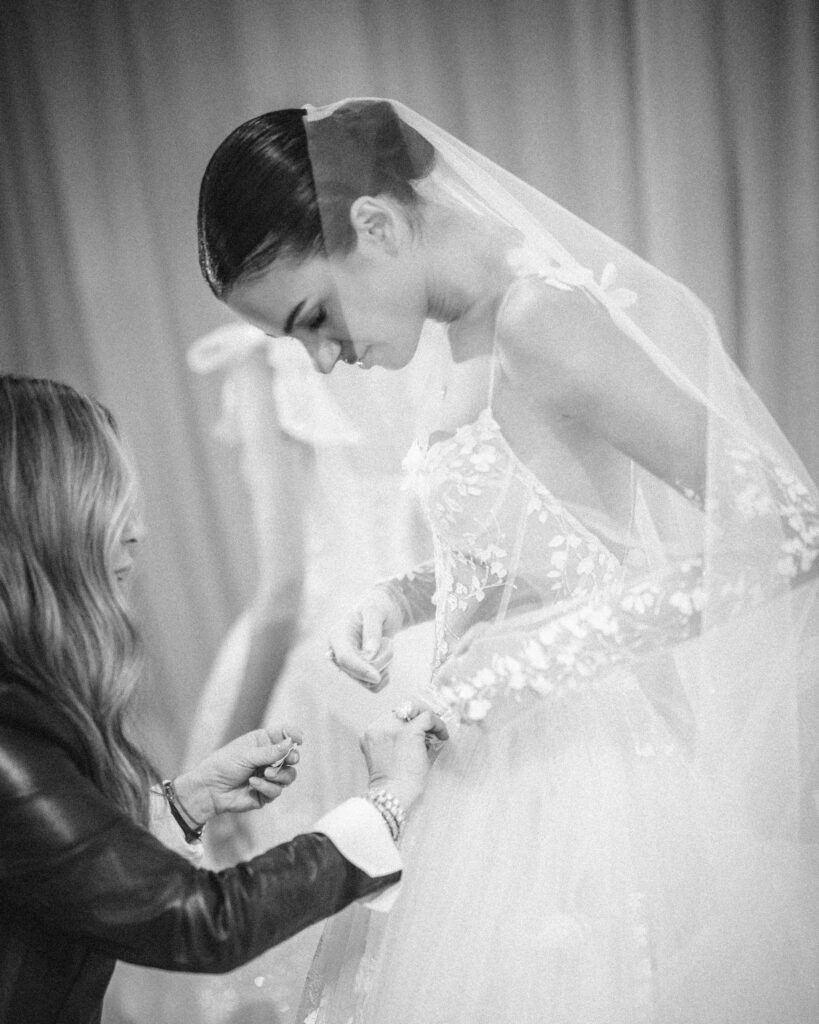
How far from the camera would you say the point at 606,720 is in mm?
1042

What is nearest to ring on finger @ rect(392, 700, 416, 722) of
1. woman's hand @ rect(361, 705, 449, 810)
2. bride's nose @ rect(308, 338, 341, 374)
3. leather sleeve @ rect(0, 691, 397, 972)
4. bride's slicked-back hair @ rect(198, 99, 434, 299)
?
woman's hand @ rect(361, 705, 449, 810)

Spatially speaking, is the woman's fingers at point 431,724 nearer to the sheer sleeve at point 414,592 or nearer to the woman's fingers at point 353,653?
the woman's fingers at point 353,653

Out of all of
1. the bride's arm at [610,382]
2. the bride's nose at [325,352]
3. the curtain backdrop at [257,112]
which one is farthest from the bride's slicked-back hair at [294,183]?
the curtain backdrop at [257,112]

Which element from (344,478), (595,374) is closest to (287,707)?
(344,478)

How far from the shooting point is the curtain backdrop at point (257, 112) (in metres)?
1.74

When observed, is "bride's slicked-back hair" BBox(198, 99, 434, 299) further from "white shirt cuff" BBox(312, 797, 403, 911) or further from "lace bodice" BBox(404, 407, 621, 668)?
"white shirt cuff" BBox(312, 797, 403, 911)

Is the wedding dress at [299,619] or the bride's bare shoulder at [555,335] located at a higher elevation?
the bride's bare shoulder at [555,335]

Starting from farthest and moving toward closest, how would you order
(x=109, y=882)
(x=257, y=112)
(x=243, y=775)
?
(x=257, y=112)
(x=243, y=775)
(x=109, y=882)

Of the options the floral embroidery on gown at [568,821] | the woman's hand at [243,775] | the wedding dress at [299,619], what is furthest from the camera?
the wedding dress at [299,619]

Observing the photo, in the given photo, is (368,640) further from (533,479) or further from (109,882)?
(109,882)

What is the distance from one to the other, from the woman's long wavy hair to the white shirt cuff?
237 mm

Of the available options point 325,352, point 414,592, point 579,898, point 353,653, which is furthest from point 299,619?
point 579,898

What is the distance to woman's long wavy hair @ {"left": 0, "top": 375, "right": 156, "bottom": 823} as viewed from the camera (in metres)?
0.92

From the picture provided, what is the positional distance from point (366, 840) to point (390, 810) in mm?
42
